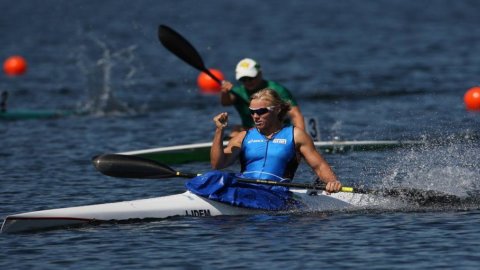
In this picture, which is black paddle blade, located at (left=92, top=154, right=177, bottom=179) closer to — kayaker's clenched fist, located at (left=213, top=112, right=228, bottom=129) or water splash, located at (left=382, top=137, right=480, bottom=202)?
kayaker's clenched fist, located at (left=213, top=112, right=228, bottom=129)

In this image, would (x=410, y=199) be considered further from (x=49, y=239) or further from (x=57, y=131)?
(x=57, y=131)

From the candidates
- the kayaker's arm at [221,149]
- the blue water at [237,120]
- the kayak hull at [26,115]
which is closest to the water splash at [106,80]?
the blue water at [237,120]

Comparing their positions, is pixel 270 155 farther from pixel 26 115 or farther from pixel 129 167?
pixel 26 115

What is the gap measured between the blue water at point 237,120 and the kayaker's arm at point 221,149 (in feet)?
2.02

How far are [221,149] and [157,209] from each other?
947mm

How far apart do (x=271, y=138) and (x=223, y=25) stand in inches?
1773

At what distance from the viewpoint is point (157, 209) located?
13.9m

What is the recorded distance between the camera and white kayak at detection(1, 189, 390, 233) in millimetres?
13305

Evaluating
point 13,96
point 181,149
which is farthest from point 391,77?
point 181,149

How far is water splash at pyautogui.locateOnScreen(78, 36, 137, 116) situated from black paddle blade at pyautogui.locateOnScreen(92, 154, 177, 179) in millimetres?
12357

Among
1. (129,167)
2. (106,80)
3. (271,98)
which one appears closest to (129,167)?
(129,167)

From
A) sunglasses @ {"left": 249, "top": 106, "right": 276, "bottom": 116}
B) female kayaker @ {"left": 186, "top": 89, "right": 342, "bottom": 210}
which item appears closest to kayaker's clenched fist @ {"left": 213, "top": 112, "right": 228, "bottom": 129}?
female kayaker @ {"left": 186, "top": 89, "right": 342, "bottom": 210}

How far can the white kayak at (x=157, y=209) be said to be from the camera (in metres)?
13.3

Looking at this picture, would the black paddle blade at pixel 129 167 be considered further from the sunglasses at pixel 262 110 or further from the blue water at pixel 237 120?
the sunglasses at pixel 262 110
